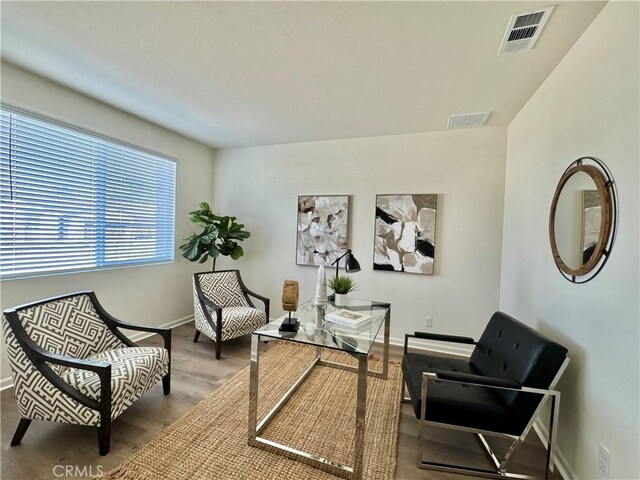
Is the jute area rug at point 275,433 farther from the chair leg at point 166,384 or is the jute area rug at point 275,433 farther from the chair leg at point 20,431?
the chair leg at point 20,431

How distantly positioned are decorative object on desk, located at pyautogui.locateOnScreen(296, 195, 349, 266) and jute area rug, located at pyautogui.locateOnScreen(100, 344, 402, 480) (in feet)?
5.07

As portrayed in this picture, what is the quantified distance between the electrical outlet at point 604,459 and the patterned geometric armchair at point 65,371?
2.65 m

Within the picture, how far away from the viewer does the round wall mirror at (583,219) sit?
1.44 m

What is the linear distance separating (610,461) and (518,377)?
1.50ft

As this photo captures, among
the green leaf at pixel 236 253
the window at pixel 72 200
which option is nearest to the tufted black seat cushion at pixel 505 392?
the green leaf at pixel 236 253

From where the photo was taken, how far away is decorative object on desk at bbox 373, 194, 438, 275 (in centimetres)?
334

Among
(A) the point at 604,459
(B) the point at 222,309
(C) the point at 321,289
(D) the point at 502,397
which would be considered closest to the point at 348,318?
(C) the point at 321,289

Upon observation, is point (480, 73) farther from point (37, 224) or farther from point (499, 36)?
point (37, 224)

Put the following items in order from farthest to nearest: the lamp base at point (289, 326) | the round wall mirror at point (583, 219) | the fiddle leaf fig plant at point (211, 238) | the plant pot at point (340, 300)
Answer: the fiddle leaf fig plant at point (211, 238) → the plant pot at point (340, 300) → the lamp base at point (289, 326) → the round wall mirror at point (583, 219)

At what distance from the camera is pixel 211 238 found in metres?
3.69

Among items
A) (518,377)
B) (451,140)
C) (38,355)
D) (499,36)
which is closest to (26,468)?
(38,355)

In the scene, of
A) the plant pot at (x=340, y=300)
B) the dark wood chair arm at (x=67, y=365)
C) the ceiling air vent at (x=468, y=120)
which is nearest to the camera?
the dark wood chair arm at (x=67, y=365)

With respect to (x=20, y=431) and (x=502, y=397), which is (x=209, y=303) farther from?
(x=502, y=397)

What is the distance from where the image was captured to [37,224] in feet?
8.27
